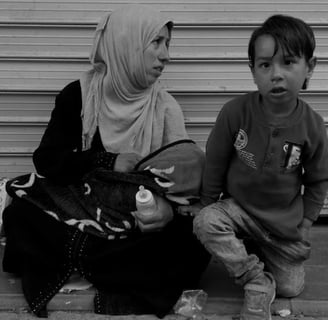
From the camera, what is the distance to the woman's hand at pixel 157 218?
10.3 ft

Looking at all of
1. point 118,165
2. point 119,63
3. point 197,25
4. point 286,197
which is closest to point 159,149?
point 118,165

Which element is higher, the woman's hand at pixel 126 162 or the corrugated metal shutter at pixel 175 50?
the corrugated metal shutter at pixel 175 50

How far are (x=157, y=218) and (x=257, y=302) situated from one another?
1.94 ft

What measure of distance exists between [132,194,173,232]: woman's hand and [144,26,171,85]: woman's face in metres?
0.62

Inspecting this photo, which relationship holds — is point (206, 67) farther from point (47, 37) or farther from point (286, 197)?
point (286, 197)

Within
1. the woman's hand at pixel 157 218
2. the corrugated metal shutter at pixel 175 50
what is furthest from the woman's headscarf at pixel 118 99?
the corrugated metal shutter at pixel 175 50

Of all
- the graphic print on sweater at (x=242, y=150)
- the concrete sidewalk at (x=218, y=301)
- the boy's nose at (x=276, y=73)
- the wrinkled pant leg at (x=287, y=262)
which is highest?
the boy's nose at (x=276, y=73)

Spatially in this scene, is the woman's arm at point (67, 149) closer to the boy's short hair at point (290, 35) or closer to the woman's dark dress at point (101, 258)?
the woman's dark dress at point (101, 258)

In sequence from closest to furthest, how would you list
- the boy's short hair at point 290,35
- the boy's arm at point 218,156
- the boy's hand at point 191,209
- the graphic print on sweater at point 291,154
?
the boy's short hair at point 290,35 → the graphic print on sweater at point 291,154 → the boy's arm at point 218,156 → the boy's hand at point 191,209

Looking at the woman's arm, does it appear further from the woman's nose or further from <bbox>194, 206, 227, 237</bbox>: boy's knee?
<bbox>194, 206, 227, 237</bbox>: boy's knee

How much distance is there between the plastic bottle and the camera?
3100 millimetres

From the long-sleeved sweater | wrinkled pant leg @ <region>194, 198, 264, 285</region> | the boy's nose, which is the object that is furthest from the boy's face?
wrinkled pant leg @ <region>194, 198, 264, 285</region>

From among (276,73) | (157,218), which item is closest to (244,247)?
(157,218)

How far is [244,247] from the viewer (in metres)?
2.99
